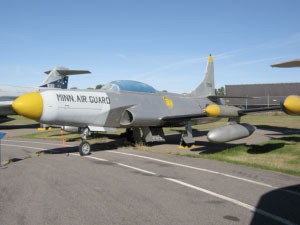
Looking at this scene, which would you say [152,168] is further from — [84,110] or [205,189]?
[84,110]

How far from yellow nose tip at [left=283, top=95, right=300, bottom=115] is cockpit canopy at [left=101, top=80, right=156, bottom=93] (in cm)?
738

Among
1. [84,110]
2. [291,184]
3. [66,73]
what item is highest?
[66,73]

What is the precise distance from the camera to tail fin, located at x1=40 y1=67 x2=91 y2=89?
126ft

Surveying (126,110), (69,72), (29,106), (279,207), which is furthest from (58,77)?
(279,207)

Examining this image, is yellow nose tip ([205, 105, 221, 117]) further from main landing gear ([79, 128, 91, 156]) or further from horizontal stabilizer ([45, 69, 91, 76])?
horizontal stabilizer ([45, 69, 91, 76])

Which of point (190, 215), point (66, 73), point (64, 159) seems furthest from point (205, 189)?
point (66, 73)

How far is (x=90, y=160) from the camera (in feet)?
37.7

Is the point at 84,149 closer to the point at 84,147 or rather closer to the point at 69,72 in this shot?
the point at 84,147

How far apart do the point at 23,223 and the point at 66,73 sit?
36.6 meters

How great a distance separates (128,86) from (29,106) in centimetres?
532

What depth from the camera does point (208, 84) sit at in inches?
811

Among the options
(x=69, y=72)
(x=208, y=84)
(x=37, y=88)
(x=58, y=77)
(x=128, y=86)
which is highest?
(x=69, y=72)

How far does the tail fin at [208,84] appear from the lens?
20078 millimetres

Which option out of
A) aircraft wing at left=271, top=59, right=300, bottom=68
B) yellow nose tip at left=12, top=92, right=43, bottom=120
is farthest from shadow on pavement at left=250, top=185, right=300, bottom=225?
aircraft wing at left=271, top=59, right=300, bottom=68
